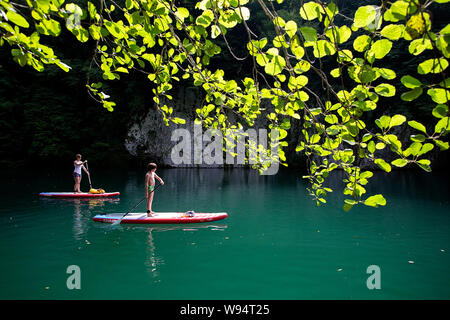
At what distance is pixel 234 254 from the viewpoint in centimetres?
500

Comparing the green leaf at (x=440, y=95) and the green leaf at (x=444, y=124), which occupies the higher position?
the green leaf at (x=440, y=95)

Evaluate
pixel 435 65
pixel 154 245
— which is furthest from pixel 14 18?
pixel 154 245

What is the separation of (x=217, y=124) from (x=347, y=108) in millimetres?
1735

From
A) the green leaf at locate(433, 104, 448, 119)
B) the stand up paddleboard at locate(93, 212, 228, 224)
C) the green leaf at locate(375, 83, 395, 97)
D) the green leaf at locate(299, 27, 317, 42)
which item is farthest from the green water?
the green leaf at locate(299, 27, 317, 42)

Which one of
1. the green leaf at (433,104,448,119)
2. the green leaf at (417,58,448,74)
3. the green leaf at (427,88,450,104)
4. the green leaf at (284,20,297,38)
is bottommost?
the green leaf at (433,104,448,119)

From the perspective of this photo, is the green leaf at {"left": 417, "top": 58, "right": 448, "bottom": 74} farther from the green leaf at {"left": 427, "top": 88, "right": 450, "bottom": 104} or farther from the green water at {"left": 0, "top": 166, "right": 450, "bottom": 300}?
the green water at {"left": 0, "top": 166, "right": 450, "bottom": 300}

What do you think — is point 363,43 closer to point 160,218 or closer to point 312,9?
point 312,9

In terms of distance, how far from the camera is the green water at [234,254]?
12.3ft

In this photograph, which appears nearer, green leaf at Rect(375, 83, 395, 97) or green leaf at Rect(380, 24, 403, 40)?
green leaf at Rect(380, 24, 403, 40)

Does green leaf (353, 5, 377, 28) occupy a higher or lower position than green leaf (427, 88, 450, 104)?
higher

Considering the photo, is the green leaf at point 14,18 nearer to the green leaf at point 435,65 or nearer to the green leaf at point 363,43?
the green leaf at point 363,43

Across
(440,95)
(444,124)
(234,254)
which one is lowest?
(234,254)

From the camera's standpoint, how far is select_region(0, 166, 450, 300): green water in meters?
3.75

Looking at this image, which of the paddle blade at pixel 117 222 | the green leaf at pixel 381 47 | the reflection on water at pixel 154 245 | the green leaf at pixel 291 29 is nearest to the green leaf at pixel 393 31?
the green leaf at pixel 381 47
